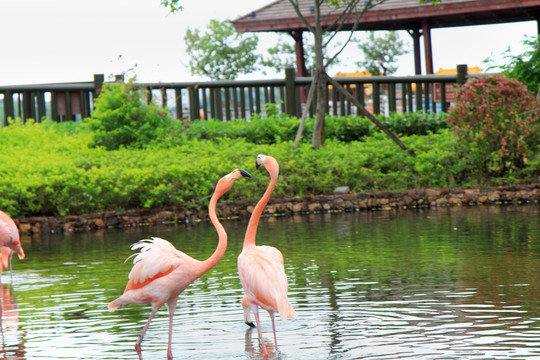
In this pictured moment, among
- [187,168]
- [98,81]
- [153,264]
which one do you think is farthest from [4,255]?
[98,81]

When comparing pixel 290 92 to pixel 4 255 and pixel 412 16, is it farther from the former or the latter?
pixel 4 255

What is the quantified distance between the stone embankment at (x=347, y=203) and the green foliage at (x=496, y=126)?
67 cm

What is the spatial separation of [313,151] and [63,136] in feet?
19.9

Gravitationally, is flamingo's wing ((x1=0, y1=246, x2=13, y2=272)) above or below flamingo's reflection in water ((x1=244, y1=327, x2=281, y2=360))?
above

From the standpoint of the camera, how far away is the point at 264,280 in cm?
650

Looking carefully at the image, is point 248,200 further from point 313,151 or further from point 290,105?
point 290,105

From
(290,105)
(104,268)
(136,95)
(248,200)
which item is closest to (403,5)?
(290,105)

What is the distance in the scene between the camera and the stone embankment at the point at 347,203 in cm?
1593

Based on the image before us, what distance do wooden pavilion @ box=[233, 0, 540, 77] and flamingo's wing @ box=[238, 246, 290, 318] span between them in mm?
20418

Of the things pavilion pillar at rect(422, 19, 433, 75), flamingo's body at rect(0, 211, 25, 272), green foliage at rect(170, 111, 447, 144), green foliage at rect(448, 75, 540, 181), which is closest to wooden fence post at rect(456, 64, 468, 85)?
green foliage at rect(170, 111, 447, 144)

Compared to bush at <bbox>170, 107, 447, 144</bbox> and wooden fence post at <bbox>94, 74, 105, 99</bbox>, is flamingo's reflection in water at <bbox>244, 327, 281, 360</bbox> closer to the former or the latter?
bush at <bbox>170, 107, 447, 144</bbox>

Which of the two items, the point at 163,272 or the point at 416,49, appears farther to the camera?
the point at 416,49

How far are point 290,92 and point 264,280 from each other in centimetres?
1602

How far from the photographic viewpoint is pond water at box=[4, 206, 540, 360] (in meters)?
6.63
